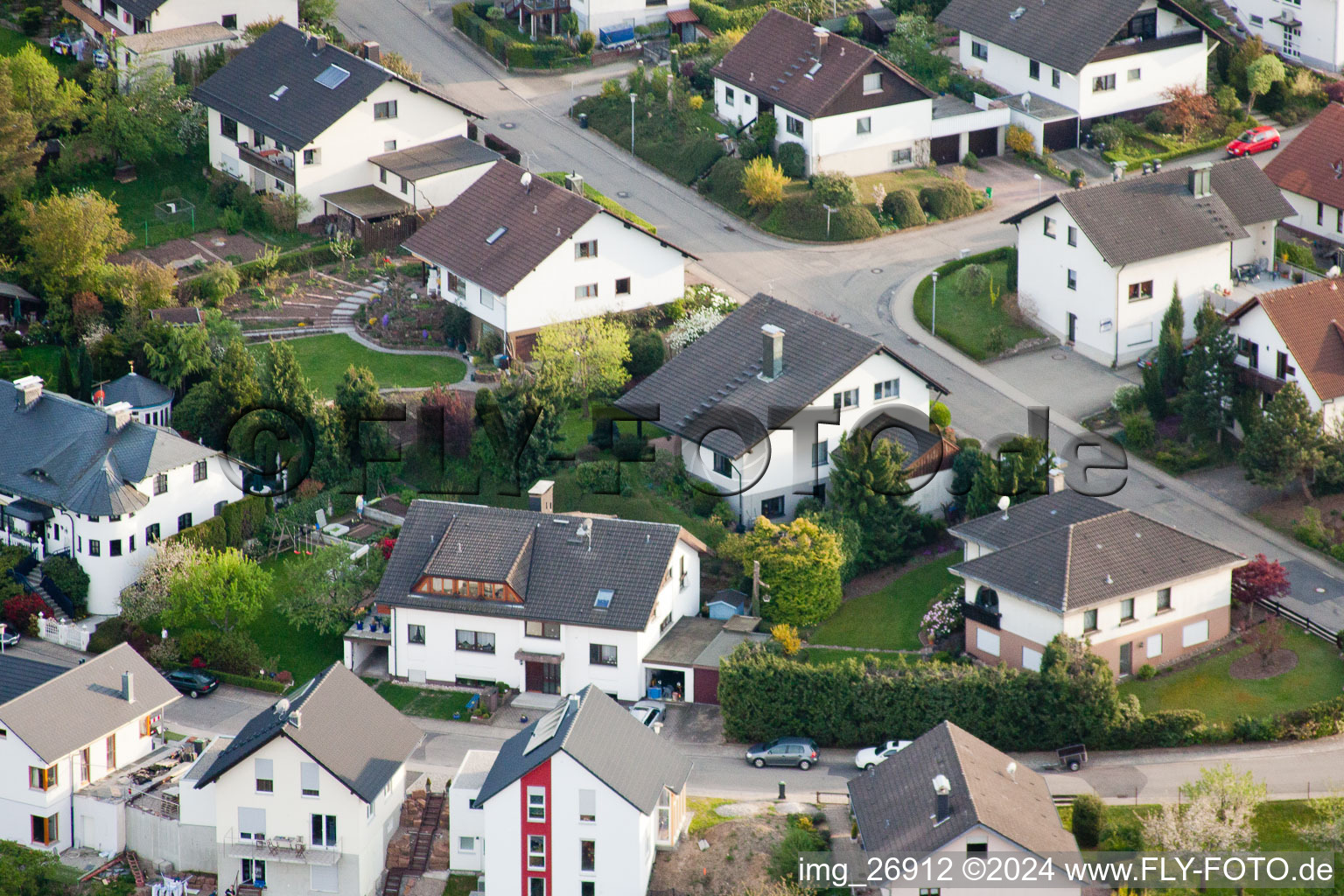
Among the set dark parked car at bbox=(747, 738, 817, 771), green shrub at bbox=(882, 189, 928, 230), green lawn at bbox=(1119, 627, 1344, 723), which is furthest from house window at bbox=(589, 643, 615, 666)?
green shrub at bbox=(882, 189, 928, 230)

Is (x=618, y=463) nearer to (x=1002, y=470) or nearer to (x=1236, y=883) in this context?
(x=1002, y=470)

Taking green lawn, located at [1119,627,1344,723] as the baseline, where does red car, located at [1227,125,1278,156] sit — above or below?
above

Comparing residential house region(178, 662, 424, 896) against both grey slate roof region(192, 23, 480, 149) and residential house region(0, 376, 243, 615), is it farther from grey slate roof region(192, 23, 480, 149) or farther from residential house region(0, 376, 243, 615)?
grey slate roof region(192, 23, 480, 149)

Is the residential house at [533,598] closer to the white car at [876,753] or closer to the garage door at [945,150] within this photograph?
the white car at [876,753]

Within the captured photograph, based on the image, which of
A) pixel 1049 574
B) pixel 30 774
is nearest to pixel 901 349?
pixel 1049 574

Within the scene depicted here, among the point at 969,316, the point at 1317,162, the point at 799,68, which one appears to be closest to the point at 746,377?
the point at 969,316

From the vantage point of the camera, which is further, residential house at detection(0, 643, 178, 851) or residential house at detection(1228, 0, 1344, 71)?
residential house at detection(1228, 0, 1344, 71)
